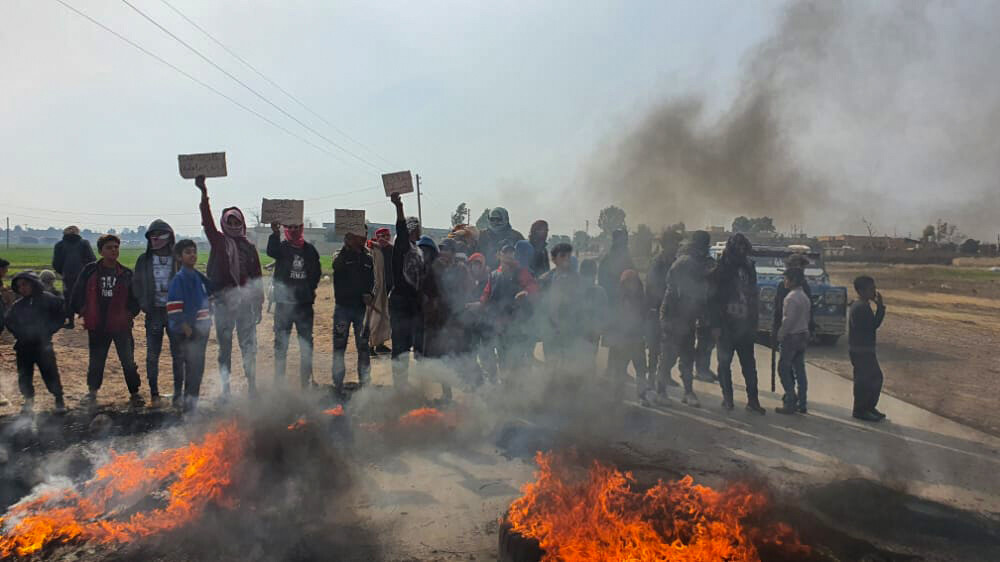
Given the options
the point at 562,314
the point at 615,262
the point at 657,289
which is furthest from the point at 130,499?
the point at 657,289

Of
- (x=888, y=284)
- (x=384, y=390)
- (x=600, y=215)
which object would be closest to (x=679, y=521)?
(x=384, y=390)

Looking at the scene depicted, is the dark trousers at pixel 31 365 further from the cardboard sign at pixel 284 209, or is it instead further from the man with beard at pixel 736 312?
the man with beard at pixel 736 312

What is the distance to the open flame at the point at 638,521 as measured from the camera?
3.13 metres

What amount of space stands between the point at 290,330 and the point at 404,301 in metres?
1.50

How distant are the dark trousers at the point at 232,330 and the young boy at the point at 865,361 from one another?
22.1 feet

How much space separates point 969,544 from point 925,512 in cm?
39

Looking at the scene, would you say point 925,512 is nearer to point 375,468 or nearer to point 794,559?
point 794,559

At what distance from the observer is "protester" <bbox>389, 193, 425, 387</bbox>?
626 centimetres

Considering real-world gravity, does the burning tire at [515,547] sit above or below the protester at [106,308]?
below

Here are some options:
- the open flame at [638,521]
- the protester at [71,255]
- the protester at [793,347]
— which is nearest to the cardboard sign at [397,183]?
the open flame at [638,521]

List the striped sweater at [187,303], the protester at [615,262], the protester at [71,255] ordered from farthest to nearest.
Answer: the protester at [71,255] → the protester at [615,262] → the striped sweater at [187,303]

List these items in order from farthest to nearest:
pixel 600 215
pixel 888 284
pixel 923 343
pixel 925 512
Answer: pixel 888 284 → pixel 600 215 → pixel 923 343 → pixel 925 512

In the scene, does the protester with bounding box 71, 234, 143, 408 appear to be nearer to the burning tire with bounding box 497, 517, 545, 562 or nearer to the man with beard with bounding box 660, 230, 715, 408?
the burning tire with bounding box 497, 517, 545, 562

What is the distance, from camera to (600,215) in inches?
532
